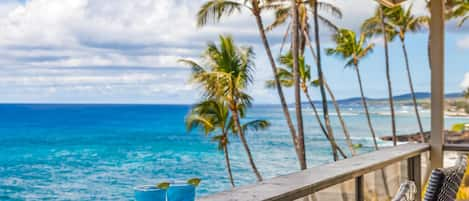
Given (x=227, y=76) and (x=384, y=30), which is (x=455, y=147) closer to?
(x=227, y=76)

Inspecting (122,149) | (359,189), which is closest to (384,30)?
(122,149)

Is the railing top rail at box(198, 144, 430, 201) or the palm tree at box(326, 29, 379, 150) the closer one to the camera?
the railing top rail at box(198, 144, 430, 201)

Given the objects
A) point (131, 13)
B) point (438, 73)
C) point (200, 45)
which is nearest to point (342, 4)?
point (200, 45)

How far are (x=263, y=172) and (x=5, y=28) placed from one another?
14056 mm

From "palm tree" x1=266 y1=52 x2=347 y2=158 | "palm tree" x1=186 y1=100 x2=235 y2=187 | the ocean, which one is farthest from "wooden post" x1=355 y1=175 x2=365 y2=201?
the ocean

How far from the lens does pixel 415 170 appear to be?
12.5 ft

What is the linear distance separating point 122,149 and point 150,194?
30.8 m

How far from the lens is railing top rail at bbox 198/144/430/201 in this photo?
1919mm

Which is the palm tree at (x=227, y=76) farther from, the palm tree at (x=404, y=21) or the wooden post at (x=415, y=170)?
the wooden post at (x=415, y=170)

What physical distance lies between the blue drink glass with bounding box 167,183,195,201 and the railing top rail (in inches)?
6.4

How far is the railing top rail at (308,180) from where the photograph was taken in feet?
6.30

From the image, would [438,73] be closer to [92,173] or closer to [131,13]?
[92,173]

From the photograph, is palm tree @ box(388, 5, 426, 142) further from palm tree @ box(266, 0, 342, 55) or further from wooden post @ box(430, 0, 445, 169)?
wooden post @ box(430, 0, 445, 169)

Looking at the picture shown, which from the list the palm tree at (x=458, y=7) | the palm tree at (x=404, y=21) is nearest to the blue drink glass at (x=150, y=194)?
the palm tree at (x=458, y=7)
